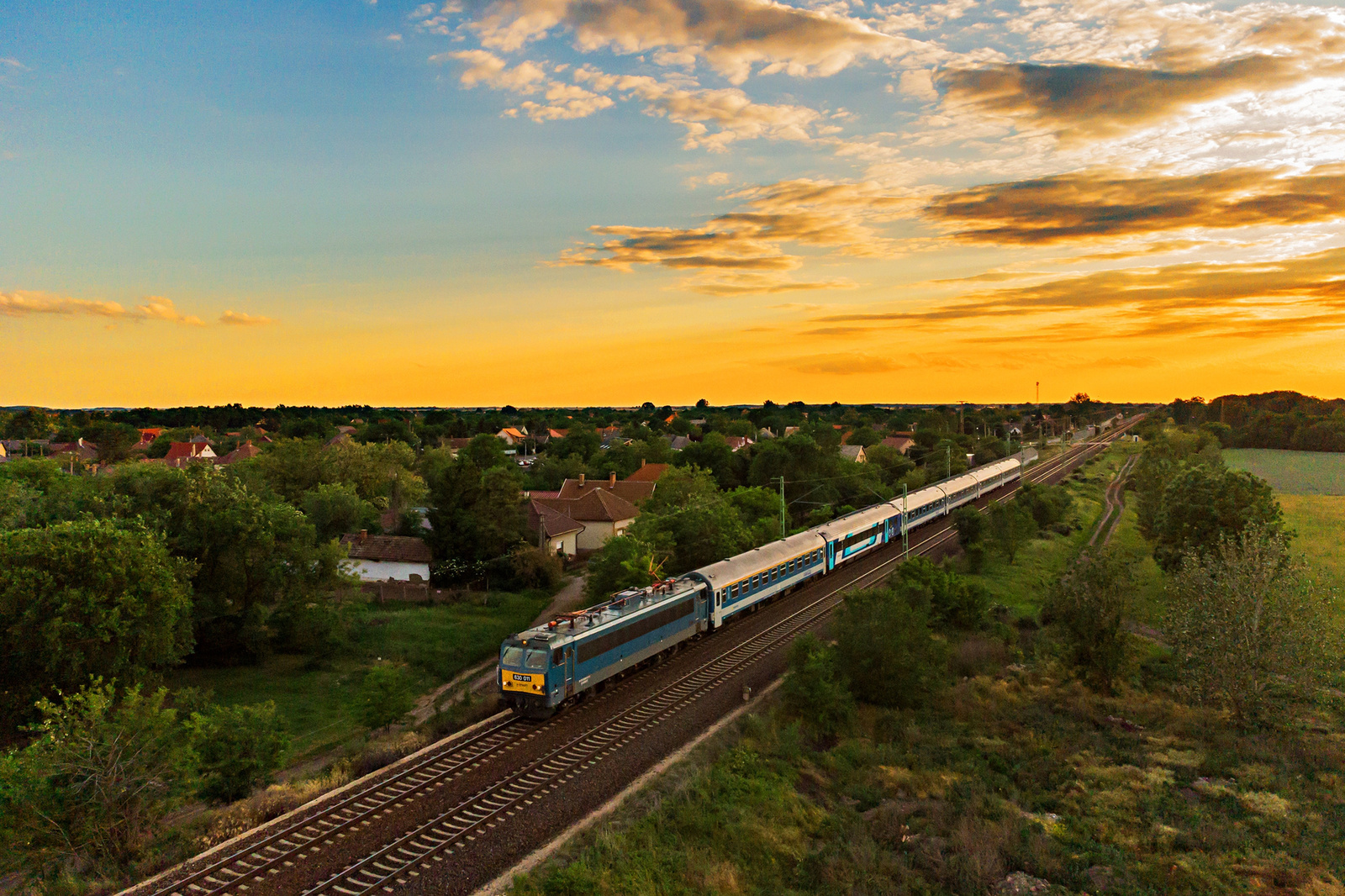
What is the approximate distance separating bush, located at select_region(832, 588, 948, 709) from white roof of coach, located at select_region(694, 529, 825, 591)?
679 cm

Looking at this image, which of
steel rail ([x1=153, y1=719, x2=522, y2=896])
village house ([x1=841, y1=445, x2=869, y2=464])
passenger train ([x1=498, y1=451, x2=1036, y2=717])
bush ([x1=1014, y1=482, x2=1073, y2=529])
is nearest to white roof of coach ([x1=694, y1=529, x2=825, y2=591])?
passenger train ([x1=498, y1=451, x2=1036, y2=717])

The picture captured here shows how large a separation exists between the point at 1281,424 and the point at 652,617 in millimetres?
173301

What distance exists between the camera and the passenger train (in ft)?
77.5

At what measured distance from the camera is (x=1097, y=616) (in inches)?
1188

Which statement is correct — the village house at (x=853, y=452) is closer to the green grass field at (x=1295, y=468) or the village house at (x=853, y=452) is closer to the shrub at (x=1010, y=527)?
the green grass field at (x=1295, y=468)

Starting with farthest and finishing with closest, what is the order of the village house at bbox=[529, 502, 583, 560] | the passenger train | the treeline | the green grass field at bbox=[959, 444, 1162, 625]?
the treeline → the village house at bbox=[529, 502, 583, 560] → the green grass field at bbox=[959, 444, 1162, 625] → the passenger train

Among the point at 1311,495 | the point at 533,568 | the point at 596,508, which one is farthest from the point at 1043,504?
the point at 1311,495

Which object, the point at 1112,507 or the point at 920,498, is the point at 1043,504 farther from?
the point at 1112,507

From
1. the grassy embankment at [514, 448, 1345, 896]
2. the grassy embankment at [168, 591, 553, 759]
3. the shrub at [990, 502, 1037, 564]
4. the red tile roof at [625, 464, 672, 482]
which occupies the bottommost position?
the grassy embankment at [168, 591, 553, 759]

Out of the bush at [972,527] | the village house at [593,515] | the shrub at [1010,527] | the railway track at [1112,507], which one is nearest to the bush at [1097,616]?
the bush at [972,527]

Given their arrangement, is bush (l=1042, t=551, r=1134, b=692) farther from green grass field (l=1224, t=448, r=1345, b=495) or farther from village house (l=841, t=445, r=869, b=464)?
village house (l=841, t=445, r=869, b=464)

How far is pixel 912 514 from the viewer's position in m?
59.5

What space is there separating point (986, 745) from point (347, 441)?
6102cm

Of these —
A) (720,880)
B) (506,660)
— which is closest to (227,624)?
(506,660)
